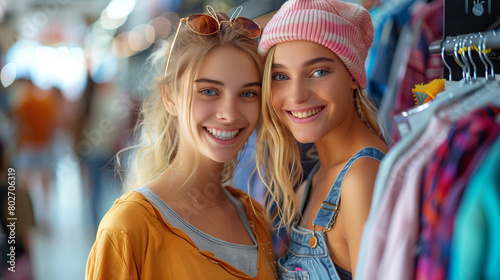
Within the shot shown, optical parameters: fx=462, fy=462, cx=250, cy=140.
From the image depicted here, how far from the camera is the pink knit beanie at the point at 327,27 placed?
1271 mm

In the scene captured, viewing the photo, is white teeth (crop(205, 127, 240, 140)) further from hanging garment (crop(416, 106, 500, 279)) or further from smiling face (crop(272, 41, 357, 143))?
hanging garment (crop(416, 106, 500, 279))

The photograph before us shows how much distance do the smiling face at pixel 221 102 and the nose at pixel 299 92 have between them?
153 mm

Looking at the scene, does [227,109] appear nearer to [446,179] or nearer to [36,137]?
[446,179]

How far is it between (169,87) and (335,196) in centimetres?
61

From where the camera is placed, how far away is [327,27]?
1.27 meters

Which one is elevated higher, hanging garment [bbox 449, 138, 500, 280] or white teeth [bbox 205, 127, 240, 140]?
white teeth [bbox 205, 127, 240, 140]

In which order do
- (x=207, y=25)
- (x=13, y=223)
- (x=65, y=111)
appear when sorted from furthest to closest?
(x=65, y=111) < (x=13, y=223) < (x=207, y=25)

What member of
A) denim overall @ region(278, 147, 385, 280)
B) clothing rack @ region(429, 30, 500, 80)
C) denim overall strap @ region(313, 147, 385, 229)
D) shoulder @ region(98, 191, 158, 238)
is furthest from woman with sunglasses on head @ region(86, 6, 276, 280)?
clothing rack @ region(429, 30, 500, 80)

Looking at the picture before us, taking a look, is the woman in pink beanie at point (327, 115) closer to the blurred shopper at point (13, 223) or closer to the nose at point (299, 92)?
the nose at point (299, 92)

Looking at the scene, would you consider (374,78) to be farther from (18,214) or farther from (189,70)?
(18,214)

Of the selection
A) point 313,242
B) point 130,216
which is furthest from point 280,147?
point 130,216

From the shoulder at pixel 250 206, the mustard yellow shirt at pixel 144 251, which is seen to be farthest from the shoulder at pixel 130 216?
the shoulder at pixel 250 206

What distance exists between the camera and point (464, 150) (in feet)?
2.15

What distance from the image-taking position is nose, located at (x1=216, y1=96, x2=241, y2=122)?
1.38 meters
